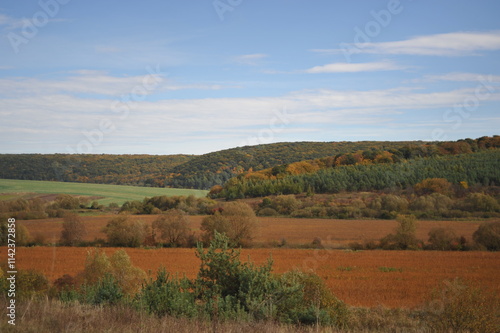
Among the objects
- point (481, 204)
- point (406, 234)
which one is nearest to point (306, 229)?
point (406, 234)

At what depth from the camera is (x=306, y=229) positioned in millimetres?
50438

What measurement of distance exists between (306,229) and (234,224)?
14.6 m

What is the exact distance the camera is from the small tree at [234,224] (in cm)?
3767

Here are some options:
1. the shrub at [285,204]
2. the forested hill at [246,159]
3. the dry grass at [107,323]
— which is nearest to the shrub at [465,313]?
the dry grass at [107,323]

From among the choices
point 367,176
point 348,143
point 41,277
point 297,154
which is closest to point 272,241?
point 41,277

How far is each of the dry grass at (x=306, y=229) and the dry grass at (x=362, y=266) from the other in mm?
5072

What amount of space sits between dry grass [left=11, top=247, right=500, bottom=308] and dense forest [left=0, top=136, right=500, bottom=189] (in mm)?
46955

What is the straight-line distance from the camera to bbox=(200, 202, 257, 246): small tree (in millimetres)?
37669

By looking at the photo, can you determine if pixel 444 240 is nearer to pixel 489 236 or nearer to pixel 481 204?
pixel 489 236

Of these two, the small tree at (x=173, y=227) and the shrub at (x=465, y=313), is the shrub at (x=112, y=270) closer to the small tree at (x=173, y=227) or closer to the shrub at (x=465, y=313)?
the shrub at (x=465, y=313)

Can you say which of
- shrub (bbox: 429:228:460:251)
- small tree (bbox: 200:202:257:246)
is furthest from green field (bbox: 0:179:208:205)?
shrub (bbox: 429:228:460:251)

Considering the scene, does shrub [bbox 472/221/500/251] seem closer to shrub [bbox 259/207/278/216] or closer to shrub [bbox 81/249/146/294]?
shrub [bbox 81/249/146/294]

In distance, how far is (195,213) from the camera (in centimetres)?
6494

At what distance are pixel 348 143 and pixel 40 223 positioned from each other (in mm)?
127837
